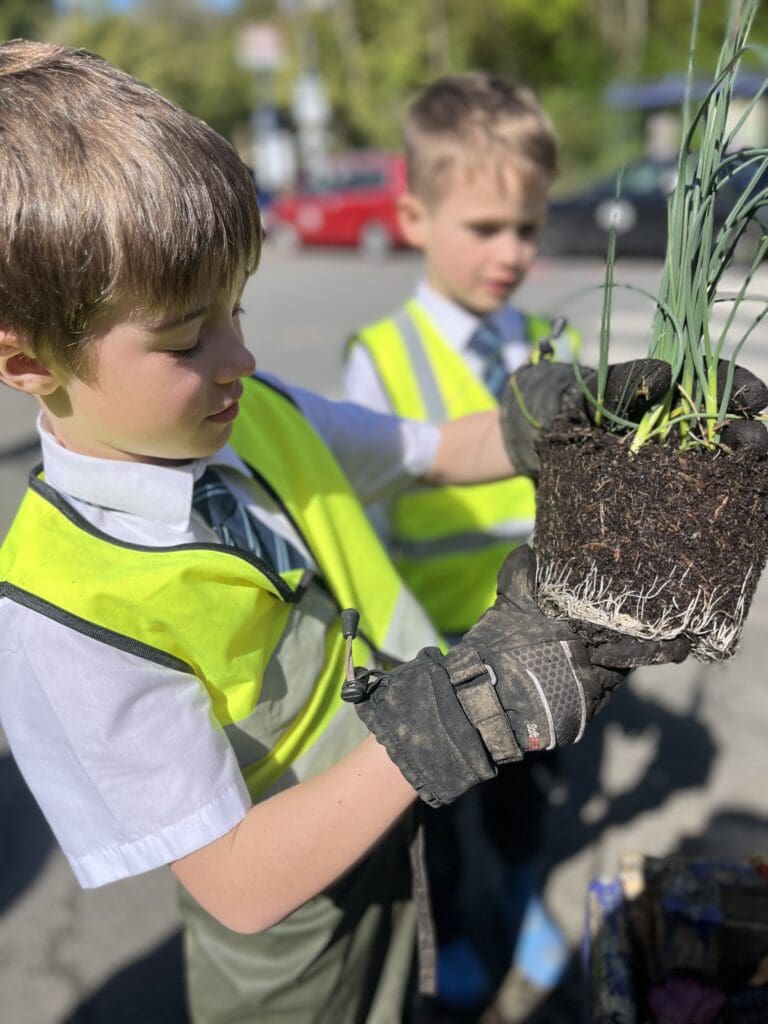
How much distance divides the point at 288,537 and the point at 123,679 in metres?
0.36

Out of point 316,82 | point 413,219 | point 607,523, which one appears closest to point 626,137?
point 316,82

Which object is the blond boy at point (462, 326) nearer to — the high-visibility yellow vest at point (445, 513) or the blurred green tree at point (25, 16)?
the high-visibility yellow vest at point (445, 513)

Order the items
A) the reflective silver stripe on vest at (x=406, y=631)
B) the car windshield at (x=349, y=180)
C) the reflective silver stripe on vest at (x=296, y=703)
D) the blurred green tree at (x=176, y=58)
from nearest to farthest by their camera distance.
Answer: the reflective silver stripe on vest at (x=296, y=703) < the reflective silver stripe on vest at (x=406, y=631) < the car windshield at (x=349, y=180) < the blurred green tree at (x=176, y=58)

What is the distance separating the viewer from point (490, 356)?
7.06 feet

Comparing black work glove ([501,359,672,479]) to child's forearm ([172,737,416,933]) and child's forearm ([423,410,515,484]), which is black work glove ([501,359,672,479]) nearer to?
child's forearm ([423,410,515,484])

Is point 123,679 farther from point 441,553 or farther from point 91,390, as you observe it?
point 441,553

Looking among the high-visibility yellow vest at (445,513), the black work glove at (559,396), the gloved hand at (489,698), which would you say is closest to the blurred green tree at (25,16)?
the high-visibility yellow vest at (445,513)

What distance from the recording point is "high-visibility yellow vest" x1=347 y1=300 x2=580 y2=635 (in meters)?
1.98

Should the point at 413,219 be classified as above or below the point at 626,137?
above

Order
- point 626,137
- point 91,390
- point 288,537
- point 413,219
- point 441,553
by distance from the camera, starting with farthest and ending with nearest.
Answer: point 626,137
point 413,219
point 441,553
point 288,537
point 91,390

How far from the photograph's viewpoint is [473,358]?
2.14 metres

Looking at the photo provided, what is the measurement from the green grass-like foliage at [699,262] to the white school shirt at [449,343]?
925 mm

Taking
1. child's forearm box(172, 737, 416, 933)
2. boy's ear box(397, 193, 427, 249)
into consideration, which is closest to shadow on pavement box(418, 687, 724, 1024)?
child's forearm box(172, 737, 416, 933)

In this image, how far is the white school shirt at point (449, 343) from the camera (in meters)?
2.06
